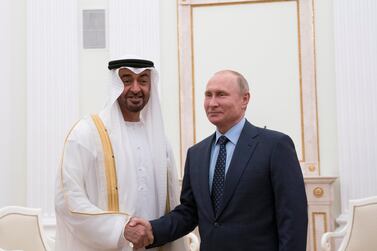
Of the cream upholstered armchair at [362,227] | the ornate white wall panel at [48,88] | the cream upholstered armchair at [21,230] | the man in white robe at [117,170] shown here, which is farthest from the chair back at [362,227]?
the ornate white wall panel at [48,88]

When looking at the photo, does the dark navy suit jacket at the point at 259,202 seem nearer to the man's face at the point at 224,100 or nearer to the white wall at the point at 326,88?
the man's face at the point at 224,100

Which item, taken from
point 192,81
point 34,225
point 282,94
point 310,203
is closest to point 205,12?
point 192,81

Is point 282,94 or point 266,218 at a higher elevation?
point 282,94

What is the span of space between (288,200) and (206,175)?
1.59 ft

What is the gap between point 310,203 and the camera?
6.92 metres

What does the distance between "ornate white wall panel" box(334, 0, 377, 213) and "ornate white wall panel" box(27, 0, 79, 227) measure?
125 inches

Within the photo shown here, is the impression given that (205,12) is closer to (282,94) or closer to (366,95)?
(282,94)

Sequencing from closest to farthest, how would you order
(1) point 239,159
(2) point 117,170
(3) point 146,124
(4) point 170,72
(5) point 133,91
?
(1) point 239,159 < (2) point 117,170 < (5) point 133,91 < (3) point 146,124 < (4) point 170,72

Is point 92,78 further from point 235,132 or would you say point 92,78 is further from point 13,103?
point 235,132

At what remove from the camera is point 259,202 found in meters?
3.24

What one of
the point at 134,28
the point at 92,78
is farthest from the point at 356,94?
the point at 92,78

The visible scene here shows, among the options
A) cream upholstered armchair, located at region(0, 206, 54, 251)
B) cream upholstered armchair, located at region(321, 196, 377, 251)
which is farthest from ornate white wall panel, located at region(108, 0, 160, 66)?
cream upholstered armchair, located at region(321, 196, 377, 251)

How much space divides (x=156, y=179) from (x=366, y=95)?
426 cm

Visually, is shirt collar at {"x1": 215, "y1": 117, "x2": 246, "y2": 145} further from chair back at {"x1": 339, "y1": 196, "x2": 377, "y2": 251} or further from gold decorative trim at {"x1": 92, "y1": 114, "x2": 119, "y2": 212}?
chair back at {"x1": 339, "y1": 196, "x2": 377, "y2": 251}
